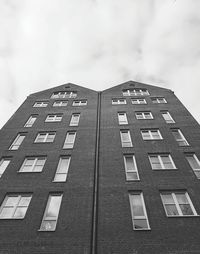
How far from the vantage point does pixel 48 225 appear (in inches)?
452

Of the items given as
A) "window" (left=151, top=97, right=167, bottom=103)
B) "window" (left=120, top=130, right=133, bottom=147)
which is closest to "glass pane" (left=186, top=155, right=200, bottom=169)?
"window" (left=120, top=130, right=133, bottom=147)

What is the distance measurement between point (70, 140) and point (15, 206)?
7164 mm

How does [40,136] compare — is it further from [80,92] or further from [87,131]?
[80,92]

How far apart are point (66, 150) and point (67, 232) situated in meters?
6.92

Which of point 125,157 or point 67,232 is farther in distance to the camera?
point 125,157

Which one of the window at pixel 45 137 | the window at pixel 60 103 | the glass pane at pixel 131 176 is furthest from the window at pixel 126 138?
the window at pixel 60 103

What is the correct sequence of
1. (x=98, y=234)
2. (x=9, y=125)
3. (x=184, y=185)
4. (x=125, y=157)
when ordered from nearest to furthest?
(x=98, y=234), (x=184, y=185), (x=125, y=157), (x=9, y=125)

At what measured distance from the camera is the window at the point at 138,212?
1130 centimetres

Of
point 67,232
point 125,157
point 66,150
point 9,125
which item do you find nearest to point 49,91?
point 9,125

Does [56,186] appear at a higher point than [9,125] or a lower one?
lower

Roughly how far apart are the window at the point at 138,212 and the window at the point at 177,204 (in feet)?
4.23

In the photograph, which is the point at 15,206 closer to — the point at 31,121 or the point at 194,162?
the point at 31,121

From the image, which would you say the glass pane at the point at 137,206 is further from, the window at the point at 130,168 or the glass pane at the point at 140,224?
the window at the point at 130,168

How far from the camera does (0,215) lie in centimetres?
1219
